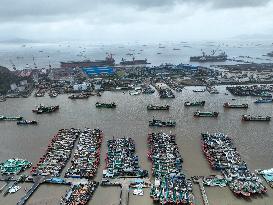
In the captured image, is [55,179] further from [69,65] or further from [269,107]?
[69,65]

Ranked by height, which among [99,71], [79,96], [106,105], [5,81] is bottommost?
[106,105]

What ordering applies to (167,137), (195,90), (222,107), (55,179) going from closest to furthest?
(55,179) → (167,137) → (222,107) → (195,90)

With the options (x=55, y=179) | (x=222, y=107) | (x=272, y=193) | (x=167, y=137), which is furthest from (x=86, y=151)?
(x=222, y=107)

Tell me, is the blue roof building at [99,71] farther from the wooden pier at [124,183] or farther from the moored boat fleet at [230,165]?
the wooden pier at [124,183]

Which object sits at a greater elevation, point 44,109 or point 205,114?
point 44,109

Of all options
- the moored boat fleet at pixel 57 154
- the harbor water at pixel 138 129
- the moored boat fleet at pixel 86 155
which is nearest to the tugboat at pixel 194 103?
the harbor water at pixel 138 129

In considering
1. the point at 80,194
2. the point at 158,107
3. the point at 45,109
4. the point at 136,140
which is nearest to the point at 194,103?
the point at 158,107

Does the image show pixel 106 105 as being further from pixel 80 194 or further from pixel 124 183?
pixel 80 194

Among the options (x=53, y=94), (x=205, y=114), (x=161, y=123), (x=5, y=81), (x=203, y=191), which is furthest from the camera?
(x=5, y=81)

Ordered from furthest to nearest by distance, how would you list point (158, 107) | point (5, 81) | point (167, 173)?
point (5, 81) < point (158, 107) < point (167, 173)
